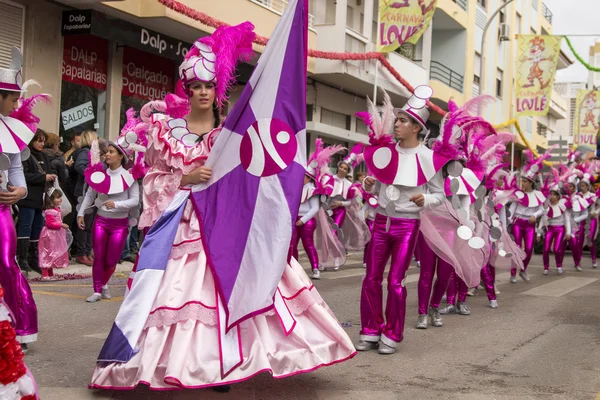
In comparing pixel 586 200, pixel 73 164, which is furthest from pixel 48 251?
pixel 586 200

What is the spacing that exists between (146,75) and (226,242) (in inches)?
473

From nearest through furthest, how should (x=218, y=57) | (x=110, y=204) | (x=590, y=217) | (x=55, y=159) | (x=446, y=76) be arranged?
(x=218, y=57) < (x=110, y=204) < (x=55, y=159) < (x=590, y=217) < (x=446, y=76)

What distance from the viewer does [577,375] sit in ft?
19.8

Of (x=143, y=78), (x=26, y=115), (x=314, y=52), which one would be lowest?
(x=26, y=115)

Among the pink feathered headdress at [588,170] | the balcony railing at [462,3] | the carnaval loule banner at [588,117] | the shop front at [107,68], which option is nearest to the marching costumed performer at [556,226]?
the pink feathered headdress at [588,170]

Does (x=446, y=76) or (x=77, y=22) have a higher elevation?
(x=446, y=76)

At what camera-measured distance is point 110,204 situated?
28.3ft

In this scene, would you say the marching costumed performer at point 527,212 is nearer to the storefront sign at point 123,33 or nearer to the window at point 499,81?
the storefront sign at point 123,33

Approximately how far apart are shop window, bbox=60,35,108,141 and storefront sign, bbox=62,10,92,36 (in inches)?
17.8

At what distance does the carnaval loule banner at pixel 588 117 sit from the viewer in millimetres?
31547

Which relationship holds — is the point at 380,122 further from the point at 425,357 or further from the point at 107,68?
the point at 107,68

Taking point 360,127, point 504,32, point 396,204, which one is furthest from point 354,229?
point 504,32

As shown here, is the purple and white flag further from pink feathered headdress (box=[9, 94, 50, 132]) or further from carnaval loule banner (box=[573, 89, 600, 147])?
carnaval loule banner (box=[573, 89, 600, 147])

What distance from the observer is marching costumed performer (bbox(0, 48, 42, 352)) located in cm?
561
